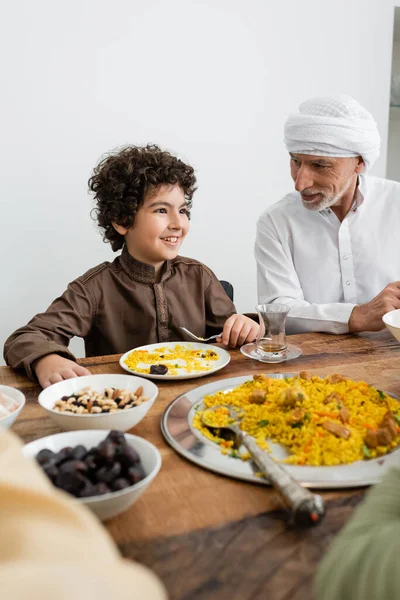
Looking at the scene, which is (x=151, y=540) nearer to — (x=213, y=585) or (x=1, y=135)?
(x=213, y=585)

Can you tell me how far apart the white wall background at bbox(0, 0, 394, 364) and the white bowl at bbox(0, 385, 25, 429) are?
1709mm

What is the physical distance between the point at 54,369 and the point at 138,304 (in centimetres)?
69

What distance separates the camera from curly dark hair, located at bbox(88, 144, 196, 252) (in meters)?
1.93

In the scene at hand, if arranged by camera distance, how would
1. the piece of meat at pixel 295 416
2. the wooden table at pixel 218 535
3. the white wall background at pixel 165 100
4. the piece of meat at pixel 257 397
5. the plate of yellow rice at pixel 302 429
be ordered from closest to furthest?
the wooden table at pixel 218 535 < the plate of yellow rice at pixel 302 429 < the piece of meat at pixel 295 416 < the piece of meat at pixel 257 397 < the white wall background at pixel 165 100

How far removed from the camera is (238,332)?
1538 mm

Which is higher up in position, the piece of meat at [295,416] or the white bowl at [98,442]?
the white bowl at [98,442]

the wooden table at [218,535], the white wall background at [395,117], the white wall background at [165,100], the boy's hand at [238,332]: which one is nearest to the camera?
the wooden table at [218,535]

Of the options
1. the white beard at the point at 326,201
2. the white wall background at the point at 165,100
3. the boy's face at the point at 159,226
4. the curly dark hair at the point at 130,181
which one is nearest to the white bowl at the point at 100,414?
the boy's face at the point at 159,226

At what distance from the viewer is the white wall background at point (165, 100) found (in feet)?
8.38

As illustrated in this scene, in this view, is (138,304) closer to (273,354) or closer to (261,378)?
(273,354)

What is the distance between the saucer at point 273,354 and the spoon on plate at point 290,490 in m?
0.52

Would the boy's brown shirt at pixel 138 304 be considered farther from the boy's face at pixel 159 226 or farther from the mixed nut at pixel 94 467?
the mixed nut at pixel 94 467

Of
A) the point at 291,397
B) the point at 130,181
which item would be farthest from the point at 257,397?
the point at 130,181

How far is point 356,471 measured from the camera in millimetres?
813
